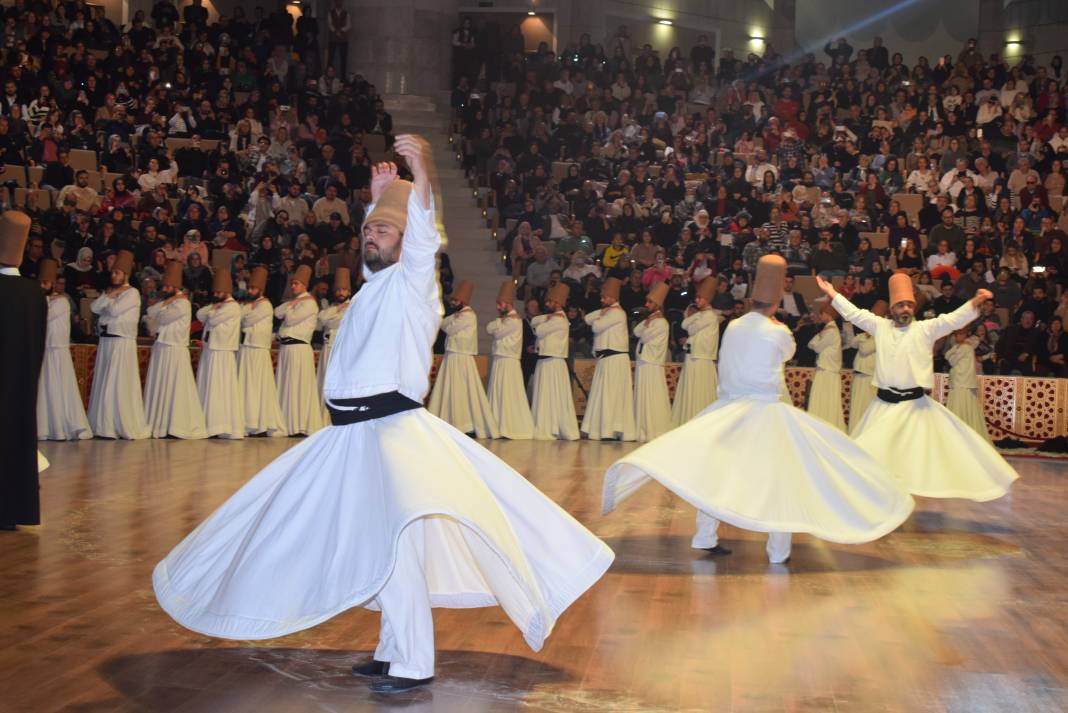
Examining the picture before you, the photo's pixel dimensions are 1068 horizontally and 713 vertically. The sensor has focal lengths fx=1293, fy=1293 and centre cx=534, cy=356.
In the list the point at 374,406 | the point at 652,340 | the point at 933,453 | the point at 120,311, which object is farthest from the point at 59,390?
the point at 374,406

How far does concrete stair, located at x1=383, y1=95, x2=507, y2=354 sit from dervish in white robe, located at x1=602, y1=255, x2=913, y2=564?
40.0ft

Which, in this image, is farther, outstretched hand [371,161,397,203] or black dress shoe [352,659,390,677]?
outstretched hand [371,161,397,203]

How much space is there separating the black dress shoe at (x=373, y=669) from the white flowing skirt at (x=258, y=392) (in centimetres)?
1120

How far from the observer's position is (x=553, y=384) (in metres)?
17.9

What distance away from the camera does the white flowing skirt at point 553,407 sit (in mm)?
17891

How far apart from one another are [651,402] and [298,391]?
4.89 metres

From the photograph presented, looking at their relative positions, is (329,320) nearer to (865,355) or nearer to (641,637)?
(865,355)

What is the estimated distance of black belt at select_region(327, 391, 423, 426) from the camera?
5.55 metres

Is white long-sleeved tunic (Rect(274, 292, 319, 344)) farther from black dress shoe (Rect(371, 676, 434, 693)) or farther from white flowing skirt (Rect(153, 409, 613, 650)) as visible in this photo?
black dress shoe (Rect(371, 676, 434, 693))

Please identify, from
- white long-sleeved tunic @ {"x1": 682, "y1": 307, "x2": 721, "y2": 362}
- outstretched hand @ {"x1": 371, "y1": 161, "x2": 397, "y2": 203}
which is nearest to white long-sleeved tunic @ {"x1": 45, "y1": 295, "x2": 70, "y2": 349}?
white long-sleeved tunic @ {"x1": 682, "y1": 307, "x2": 721, "y2": 362}

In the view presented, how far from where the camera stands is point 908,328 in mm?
10688

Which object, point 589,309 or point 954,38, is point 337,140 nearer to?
point 589,309

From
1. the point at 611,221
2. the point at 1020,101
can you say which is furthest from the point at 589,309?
the point at 1020,101

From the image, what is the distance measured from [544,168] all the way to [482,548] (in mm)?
18699
